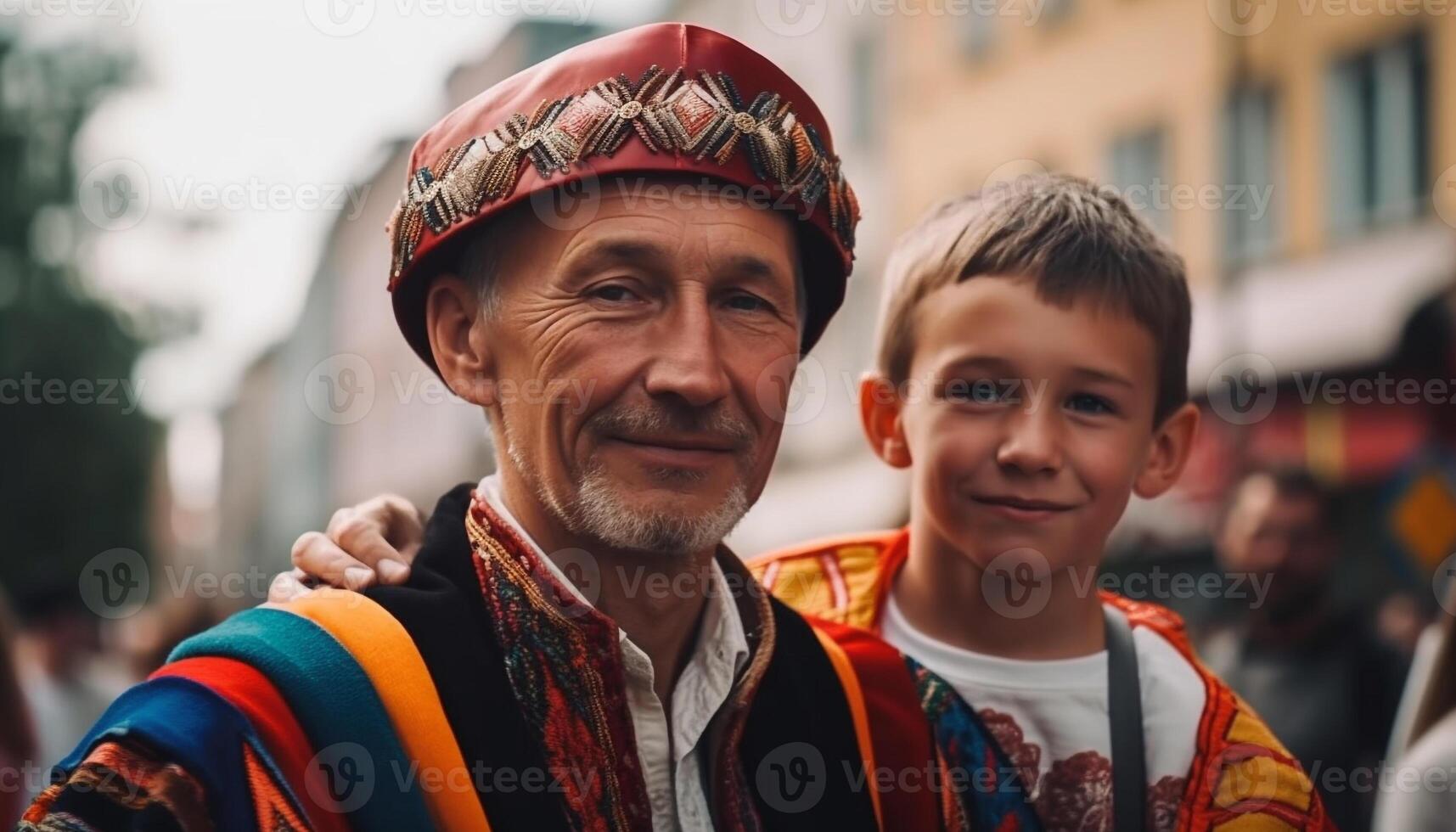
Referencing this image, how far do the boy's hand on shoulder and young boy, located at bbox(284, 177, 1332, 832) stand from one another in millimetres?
18

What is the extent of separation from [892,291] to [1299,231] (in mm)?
13781

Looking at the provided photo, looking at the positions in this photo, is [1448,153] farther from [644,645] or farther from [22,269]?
[22,269]

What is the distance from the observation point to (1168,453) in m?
3.26

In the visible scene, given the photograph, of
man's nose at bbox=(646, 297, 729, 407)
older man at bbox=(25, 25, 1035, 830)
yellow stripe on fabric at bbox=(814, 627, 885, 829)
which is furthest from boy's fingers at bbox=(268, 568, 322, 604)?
yellow stripe on fabric at bbox=(814, 627, 885, 829)

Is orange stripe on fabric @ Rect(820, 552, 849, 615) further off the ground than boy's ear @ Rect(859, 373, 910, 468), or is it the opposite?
boy's ear @ Rect(859, 373, 910, 468)

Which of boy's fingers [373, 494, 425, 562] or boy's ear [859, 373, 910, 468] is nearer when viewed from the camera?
boy's fingers [373, 494, 425, 562]

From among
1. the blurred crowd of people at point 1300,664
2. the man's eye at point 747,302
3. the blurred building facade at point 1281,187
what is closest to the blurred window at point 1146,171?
the blurred building facade at point 1281,187

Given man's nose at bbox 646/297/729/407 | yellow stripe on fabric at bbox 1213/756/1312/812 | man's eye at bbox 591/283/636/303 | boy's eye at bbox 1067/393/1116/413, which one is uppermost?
man's eye at bbox 591/283/636/303

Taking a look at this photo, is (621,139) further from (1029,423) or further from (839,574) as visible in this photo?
(839,574)

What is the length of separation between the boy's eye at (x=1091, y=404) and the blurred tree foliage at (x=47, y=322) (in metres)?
23.9

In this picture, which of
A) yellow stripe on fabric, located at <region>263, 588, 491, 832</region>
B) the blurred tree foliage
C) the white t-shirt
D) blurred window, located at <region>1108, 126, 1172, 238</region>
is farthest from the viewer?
the blurred tree foliage

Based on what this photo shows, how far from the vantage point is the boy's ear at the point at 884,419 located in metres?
3.27

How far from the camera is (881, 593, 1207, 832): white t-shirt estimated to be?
2.87 m

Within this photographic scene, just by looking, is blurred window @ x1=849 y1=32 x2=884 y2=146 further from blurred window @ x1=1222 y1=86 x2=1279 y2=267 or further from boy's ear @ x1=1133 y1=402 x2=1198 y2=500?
boy's ear @ x1=1133 y1=402 x2=1198 y2=500
